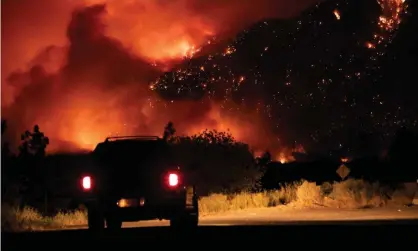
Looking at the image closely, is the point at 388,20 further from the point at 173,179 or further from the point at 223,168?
the point at 173,179

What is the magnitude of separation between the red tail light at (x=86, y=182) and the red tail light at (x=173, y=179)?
1.57 metres

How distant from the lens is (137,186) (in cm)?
1775

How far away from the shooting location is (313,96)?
120 m

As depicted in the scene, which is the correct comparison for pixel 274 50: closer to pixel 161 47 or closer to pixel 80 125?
pixel 161 47

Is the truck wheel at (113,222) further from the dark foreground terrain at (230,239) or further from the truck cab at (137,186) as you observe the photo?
the dark foreground terrain at (230,239)

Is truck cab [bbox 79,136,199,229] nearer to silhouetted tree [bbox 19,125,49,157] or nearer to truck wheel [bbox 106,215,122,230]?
truck wheel [bbox 106,215,122,230]

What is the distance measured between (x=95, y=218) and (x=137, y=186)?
1.21 meters

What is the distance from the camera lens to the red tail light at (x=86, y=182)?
59.3 ft

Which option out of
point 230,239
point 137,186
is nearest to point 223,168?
point 137,186

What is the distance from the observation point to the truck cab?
58.0 feet

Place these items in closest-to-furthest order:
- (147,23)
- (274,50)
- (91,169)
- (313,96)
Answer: (91,169) → (147,23) → (313,96) → (274,50)

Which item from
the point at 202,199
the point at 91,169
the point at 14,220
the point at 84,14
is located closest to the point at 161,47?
the point at 84,14

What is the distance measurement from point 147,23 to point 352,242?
7429cm

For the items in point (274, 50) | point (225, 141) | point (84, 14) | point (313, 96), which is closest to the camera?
point (225, 141)
